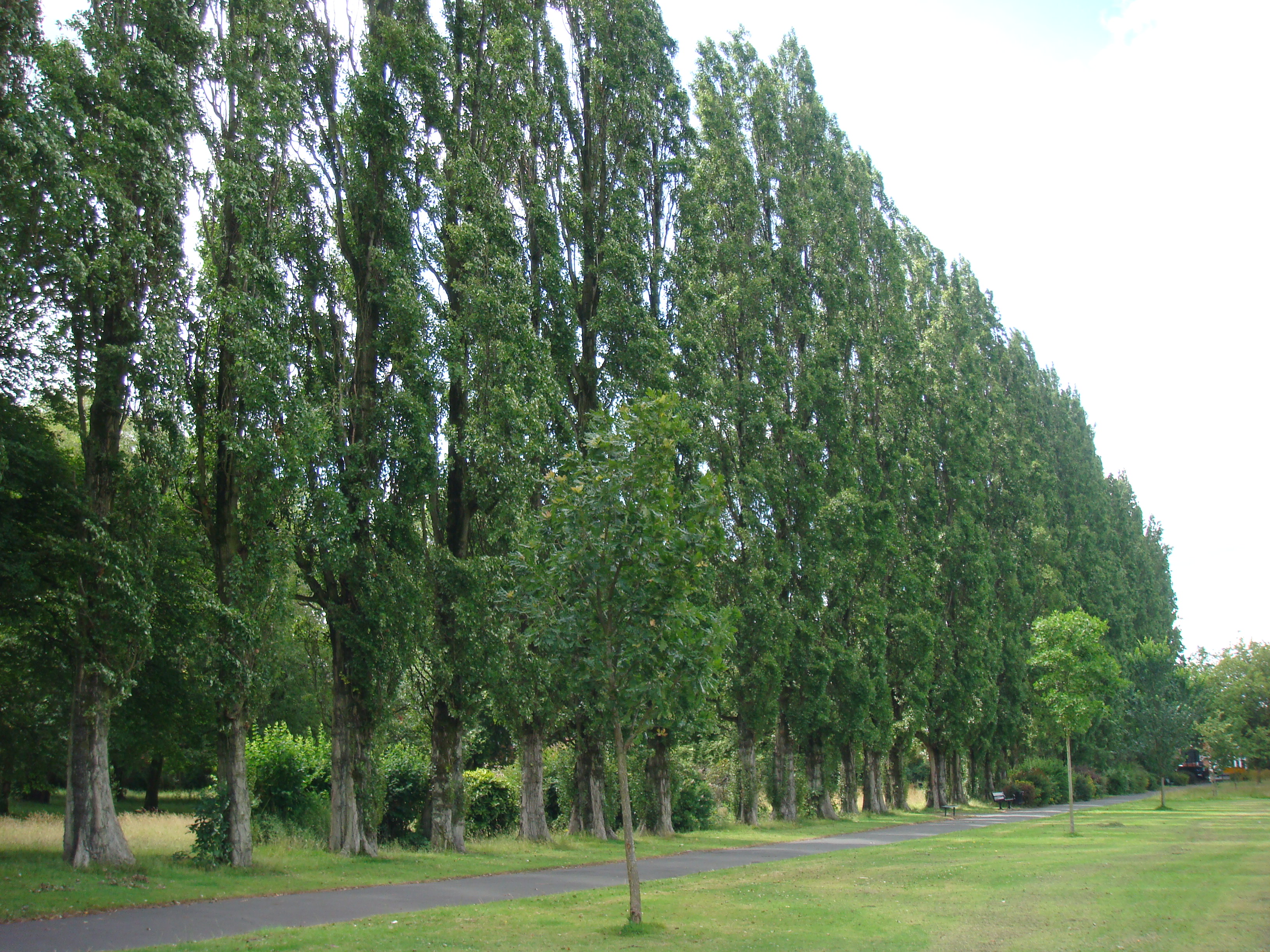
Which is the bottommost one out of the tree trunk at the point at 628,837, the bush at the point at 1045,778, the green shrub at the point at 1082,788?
the green shrub at the point at 1082,788

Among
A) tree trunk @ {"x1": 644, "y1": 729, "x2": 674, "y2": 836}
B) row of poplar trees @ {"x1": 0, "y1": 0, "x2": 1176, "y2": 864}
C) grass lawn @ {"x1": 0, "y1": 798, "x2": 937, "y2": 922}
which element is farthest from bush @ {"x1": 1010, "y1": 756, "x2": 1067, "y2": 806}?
tree trunk @ {"x1": 644, "y1": 729, "x2": 674, "y2": 836}

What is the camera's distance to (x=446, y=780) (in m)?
19.9

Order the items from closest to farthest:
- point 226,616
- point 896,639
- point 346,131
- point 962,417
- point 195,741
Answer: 1. point 226,616
2. point 346,131
3. point 195,741
4. point 896,639
5. point 962,417

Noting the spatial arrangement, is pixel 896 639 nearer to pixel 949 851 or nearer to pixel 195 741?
pixel 949 851

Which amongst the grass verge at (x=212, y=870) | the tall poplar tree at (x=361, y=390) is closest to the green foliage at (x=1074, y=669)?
the grass verge at (x=212, y=870)

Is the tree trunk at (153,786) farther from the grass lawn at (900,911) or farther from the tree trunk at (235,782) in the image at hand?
the grass lawn at (900,911)

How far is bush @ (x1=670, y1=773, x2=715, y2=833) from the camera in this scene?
92.6 ft

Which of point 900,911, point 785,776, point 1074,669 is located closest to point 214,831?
point 900,911

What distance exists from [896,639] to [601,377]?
17.2 m

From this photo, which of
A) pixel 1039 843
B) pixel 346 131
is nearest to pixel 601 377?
pixel 346 131

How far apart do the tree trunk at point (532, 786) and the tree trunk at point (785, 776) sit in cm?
1118

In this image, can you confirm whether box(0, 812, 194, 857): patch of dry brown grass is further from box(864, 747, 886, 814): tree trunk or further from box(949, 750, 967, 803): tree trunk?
box(949, 750, 967, 803): tree trunk

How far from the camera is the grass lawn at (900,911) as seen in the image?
9883 mm

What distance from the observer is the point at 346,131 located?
19.5 m
